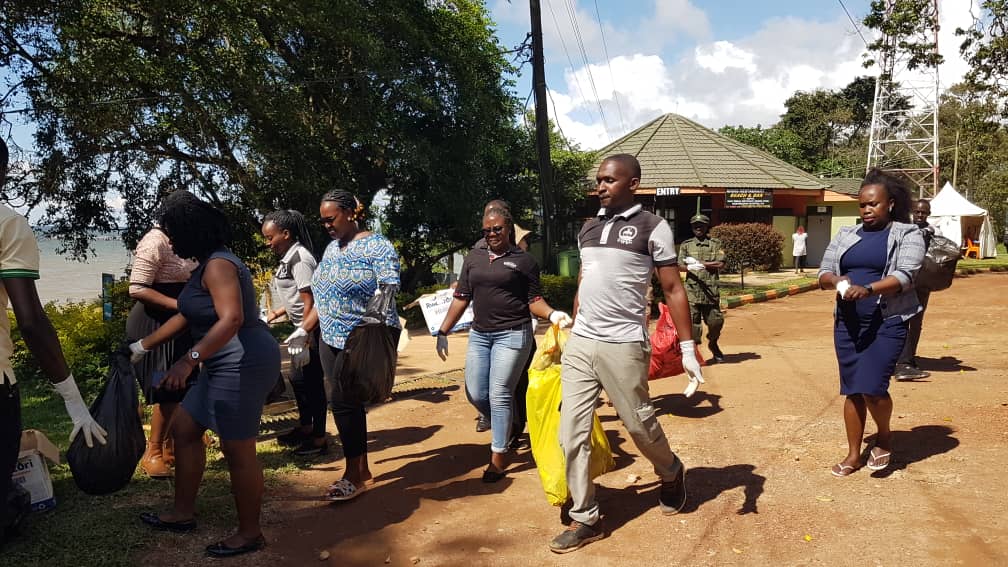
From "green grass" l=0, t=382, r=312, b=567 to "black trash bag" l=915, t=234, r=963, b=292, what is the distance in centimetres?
570

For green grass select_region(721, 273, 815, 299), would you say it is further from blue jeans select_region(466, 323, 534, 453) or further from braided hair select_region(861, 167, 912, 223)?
blue jeans select_region(466, 323, 534, 453)

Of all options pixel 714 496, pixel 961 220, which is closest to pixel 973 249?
pixel 961 220

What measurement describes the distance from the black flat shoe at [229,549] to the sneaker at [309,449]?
5.23ft

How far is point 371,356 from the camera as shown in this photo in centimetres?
415

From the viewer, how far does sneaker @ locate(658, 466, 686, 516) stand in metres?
4.08

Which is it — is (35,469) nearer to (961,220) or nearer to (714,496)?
(714,496)

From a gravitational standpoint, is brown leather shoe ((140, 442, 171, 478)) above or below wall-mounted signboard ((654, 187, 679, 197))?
below

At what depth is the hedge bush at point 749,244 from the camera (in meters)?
22.7

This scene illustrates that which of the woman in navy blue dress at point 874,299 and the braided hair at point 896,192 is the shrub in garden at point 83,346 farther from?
the braided hair at point 896,192

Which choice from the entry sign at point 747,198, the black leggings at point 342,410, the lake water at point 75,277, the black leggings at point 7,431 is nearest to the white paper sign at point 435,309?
the black leggings at point 342,410

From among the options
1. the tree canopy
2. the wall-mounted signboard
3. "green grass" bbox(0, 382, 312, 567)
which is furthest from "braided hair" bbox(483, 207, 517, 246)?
the wall-mounted signboard

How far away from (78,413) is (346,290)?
58.6 inches

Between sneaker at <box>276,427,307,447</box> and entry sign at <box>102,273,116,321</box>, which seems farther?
entry sign at <box>102,273,116,321</box>

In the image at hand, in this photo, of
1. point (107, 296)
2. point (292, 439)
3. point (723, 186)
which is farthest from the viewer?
point (723, 186)
